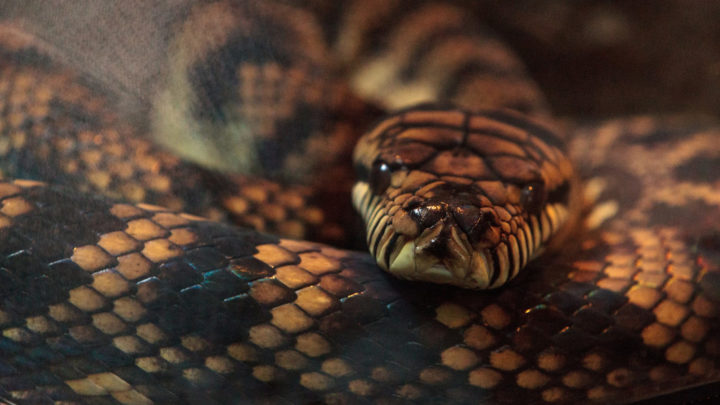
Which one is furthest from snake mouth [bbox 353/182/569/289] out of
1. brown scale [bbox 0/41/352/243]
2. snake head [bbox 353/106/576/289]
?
brown scale [bbox 0/41/352/243]

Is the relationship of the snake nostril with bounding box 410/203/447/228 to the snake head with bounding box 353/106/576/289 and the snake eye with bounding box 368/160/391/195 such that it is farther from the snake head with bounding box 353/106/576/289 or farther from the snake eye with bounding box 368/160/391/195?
the snake eye with bounding box 368/160/391/195

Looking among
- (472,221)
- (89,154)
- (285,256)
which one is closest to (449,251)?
(472,221)

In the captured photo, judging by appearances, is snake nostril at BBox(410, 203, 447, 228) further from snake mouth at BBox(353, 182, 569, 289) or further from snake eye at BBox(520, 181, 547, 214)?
snake eye at BBox(520, 181, 547, 214)

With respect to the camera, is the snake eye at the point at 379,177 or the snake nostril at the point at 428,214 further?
the snake eye at the point at 379,177

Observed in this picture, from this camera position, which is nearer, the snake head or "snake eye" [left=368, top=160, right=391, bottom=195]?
the snake head

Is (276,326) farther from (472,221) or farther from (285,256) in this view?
(472,221)

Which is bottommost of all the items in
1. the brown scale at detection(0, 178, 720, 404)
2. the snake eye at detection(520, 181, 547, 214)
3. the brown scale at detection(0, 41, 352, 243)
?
the brown scale at detection(0, 178, 720, 404)

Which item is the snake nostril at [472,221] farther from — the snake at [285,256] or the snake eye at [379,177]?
the snake eye at [379,177]

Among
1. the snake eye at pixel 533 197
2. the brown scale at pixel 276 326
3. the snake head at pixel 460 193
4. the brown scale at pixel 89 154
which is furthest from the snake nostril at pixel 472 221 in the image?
the brown scale at pixel 89 154

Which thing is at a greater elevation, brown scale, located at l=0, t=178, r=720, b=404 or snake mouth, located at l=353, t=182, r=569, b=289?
snake mouth, located at l=353, t=182, r=569, b=289
